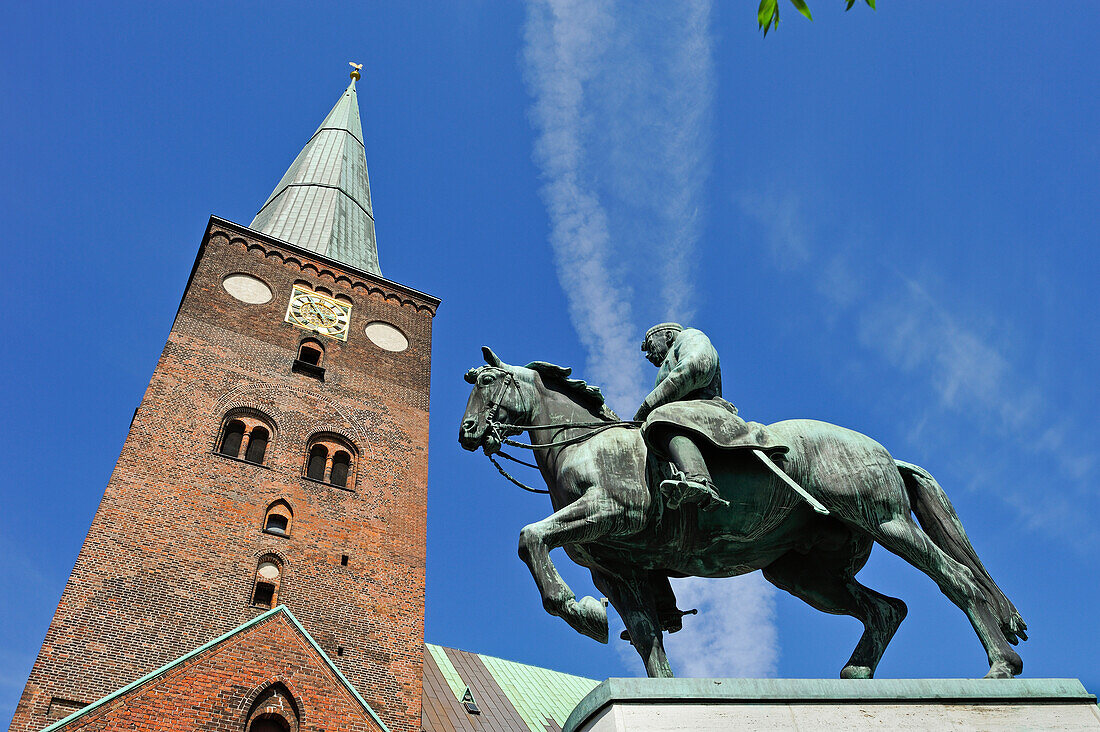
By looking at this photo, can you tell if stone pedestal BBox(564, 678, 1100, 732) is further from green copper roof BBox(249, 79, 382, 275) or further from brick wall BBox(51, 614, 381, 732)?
green copper roof BBox(249, 79, 382, 275)

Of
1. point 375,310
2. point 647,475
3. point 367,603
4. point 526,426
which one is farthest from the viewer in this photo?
point 375,310

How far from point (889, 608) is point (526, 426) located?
2412 mm

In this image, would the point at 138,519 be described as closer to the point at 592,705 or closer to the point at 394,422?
the point at 394,422

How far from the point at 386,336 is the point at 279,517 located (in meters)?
8.50

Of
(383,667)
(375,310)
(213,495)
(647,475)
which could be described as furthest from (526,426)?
(375,310)

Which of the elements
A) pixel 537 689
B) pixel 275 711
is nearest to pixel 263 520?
pixel 275 711

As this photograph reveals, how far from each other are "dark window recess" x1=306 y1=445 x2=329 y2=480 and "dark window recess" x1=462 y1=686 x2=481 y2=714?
7568 mm

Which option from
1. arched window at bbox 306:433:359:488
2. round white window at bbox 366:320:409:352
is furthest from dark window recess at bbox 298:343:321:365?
arched window at bbox 306:433:359:488

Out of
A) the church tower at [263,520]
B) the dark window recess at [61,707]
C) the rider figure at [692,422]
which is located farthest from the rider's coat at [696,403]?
the dark window recess at [61,707]

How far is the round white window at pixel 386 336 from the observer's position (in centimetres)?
2739

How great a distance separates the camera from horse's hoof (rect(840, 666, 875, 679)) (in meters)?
4.85

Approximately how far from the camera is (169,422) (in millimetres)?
20734

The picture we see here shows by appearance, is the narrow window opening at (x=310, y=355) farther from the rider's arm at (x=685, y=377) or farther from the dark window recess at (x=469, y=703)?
the rider's arm at (x=685, y=377)

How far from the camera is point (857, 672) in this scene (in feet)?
15.9
